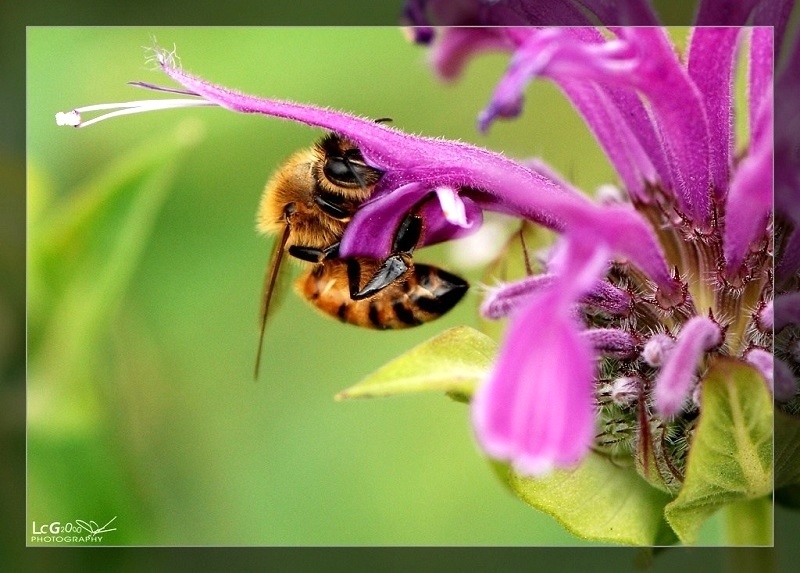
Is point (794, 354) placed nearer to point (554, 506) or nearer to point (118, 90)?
point (554, 506)

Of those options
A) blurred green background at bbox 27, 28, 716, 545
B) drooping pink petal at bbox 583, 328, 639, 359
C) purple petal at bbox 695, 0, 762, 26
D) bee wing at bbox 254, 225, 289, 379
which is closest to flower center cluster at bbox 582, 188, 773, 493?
drooping pink petal at bbox 583, 328, 639, 359

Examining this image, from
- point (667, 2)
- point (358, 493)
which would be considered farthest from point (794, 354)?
point (358, 493)

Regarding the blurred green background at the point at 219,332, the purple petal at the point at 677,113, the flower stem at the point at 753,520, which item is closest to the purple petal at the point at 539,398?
the purple petal at the point at 677,113

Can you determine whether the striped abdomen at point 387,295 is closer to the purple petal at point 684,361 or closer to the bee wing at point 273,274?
the bee wing at point 273,274

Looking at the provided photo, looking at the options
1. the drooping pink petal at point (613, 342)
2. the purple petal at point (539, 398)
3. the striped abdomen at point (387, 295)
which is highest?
the striped abdomen at point (387, 295)

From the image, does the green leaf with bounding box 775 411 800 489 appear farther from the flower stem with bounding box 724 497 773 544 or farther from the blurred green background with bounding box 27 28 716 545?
the blurred green background with bounding box 27 28 716 545

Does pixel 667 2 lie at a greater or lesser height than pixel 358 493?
greater

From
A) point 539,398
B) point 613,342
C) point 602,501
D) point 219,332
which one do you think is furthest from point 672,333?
point 219,332
